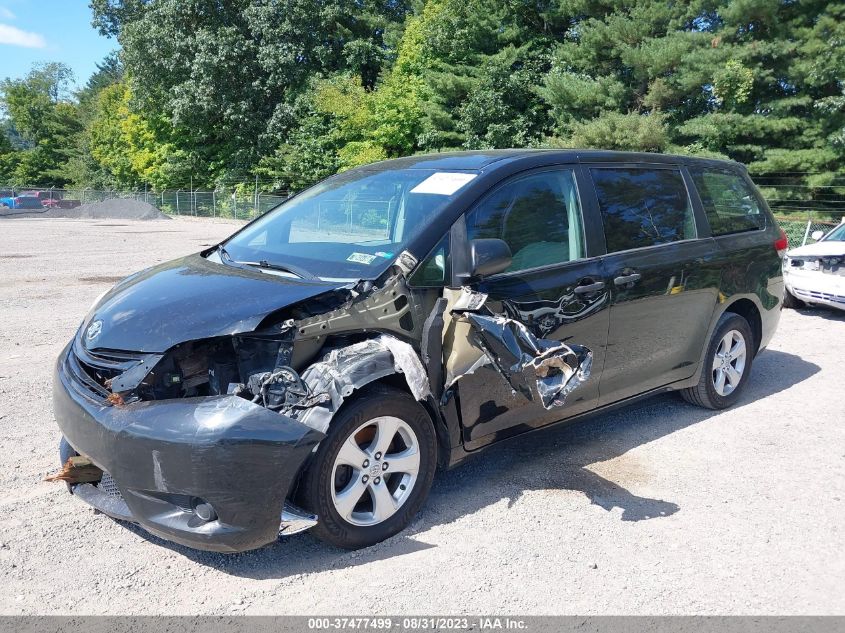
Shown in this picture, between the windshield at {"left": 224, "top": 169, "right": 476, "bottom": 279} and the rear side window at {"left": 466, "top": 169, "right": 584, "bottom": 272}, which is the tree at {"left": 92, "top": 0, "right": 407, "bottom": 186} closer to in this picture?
the windshield at {"left": 224, "top": 169, "right": 476, "bottom": 279}

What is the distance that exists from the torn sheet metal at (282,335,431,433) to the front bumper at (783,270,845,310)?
7951mm

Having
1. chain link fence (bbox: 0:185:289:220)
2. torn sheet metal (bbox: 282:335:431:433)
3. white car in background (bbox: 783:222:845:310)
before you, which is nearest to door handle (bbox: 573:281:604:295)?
torn sheet metal (bbox: 282:335:431:433)

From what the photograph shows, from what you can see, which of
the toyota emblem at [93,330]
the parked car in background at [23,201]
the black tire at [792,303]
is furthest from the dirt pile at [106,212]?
the toyota emblem at [93,330]

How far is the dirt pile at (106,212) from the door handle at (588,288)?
128 ft

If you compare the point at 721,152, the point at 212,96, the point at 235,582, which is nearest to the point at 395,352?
the point at 235,582

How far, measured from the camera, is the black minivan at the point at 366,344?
2949 millimetres

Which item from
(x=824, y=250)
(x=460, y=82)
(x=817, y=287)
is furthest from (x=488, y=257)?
(x=460, y=82)

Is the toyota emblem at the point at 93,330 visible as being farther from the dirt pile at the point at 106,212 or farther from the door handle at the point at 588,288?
the dirt pile at the point at 106,212

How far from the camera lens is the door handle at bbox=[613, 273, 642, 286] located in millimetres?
4363

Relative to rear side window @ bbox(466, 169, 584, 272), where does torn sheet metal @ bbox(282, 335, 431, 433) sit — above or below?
below

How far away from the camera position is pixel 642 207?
188 inches

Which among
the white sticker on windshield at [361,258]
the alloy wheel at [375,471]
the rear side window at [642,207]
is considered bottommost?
the alloy wheel at [375,471]

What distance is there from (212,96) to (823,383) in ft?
130

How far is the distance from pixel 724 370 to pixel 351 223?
10.5 feet
